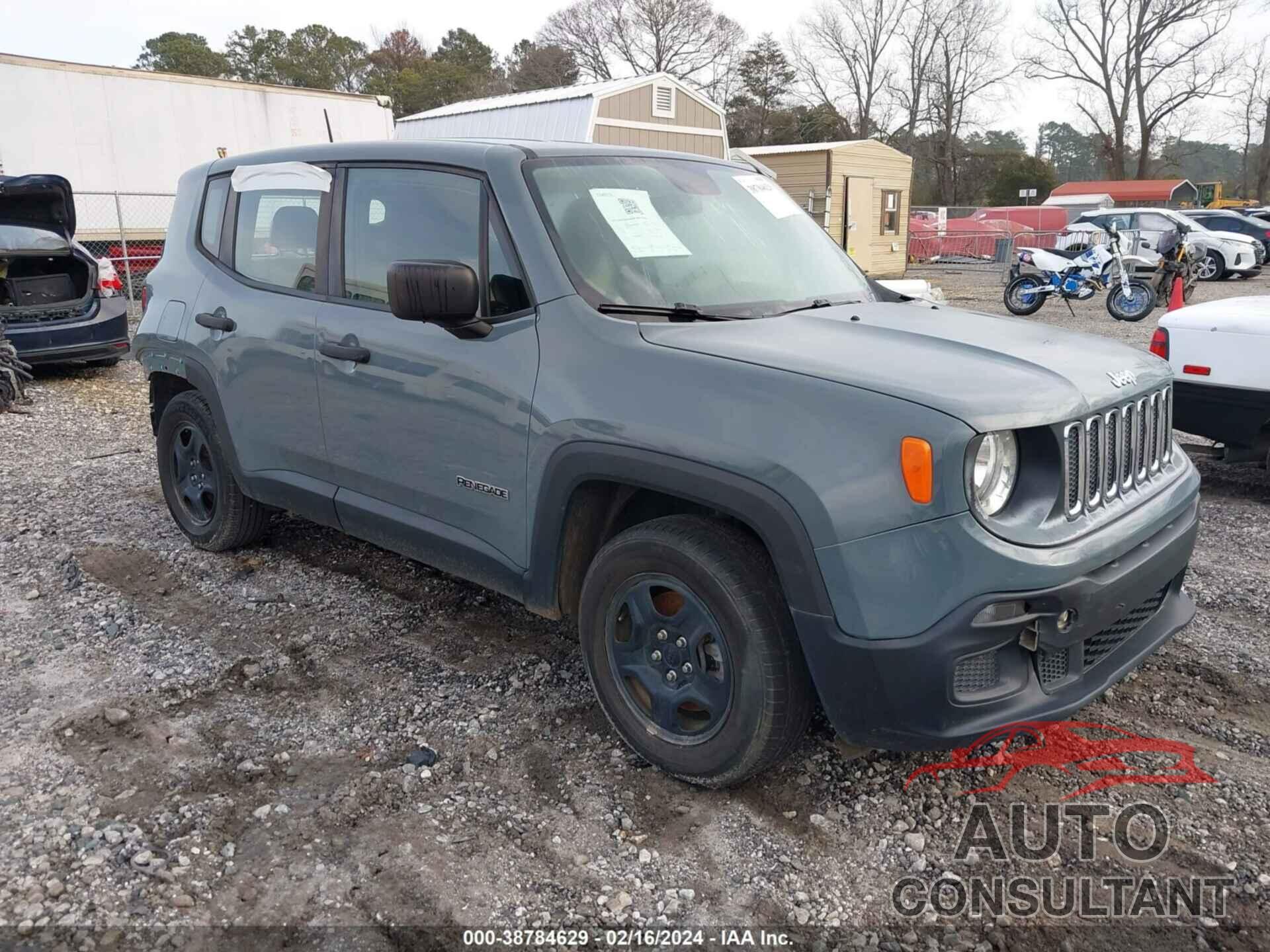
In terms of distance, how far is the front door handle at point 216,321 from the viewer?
430 centimetres

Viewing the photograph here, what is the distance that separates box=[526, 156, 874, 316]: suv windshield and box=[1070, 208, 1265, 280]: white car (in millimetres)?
22160

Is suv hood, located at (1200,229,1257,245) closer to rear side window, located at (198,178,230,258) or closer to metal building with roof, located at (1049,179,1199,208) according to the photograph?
rear side window, located at (198,178,230,258)

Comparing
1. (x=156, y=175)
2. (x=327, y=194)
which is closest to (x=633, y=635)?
(x=327, y=194)

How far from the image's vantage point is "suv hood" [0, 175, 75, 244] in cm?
980

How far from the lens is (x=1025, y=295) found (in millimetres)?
16469

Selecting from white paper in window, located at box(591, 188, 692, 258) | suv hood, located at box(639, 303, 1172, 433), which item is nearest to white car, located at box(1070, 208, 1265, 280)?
suv hood, located at box(639, 303, 1172, 433)

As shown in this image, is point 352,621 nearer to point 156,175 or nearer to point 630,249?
point 630,249

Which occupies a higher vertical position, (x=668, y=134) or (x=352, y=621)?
(x=668, y=134)

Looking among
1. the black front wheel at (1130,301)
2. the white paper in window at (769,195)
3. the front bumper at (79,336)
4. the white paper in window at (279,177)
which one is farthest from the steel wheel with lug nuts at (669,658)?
the black front wheel at (1130,301)

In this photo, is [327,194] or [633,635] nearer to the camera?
[633,635]

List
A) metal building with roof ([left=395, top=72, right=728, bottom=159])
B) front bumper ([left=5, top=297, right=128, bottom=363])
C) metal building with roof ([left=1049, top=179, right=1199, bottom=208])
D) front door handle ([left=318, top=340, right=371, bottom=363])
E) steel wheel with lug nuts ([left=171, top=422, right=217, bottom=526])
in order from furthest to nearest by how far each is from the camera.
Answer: metal building with roof ([left=1049, top=179, right=1199, bottom=208]), metal building with roof ([left=395, top=72, right=728, bottom=159]), front bumper ([left=5, top=297, right=128, bottom=363]), steel wheel with lug nuts ([left=171, top=422, right=217, bottom=526]), front door handle ([left=318, top=340, right=371, bottom=363])

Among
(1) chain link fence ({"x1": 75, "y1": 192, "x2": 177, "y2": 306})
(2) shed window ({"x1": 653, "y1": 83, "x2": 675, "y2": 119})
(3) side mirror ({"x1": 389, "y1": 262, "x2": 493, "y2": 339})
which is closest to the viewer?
(3) side mirror ({"x1": 389, "y1": 262, "x2": 493, "y2": 339})

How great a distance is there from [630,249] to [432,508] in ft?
3.79

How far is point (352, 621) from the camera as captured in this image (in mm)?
4281
